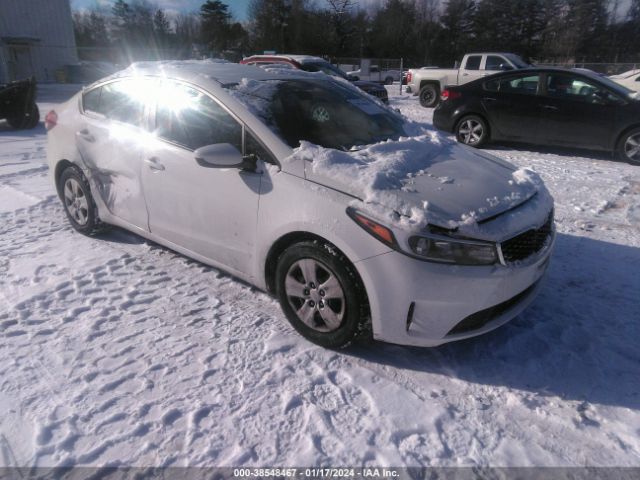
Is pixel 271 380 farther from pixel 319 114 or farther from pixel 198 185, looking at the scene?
pixel 319 114

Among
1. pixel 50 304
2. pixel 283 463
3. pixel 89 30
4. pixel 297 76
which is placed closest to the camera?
pixel 283 463

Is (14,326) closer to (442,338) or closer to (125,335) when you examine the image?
(125,335)

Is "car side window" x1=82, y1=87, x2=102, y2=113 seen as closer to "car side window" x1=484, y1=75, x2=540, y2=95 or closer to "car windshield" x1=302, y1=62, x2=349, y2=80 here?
"car side window" x1=484, y1=75, x2=540, y2=95

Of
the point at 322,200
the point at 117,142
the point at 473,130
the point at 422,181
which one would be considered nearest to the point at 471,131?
the point at 473,130

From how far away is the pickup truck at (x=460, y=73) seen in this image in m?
15.8

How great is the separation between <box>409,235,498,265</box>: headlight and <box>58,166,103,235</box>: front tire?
10.6 feet

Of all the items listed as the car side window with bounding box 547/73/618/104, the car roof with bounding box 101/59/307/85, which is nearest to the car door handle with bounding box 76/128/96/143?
the car roof with bounding box 101/59/307/85

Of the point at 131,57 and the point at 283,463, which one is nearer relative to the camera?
the point at 283,463

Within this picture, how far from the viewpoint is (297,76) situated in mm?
3771

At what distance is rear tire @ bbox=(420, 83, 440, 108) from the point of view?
16.9m

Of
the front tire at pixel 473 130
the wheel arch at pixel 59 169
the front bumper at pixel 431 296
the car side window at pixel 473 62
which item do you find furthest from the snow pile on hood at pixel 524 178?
the car side window at pixel 473 62

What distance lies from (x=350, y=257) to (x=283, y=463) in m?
1.07

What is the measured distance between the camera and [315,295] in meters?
2.72

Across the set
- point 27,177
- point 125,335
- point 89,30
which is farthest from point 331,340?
point 89,30
